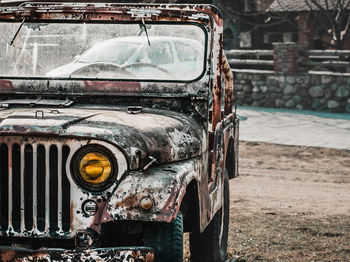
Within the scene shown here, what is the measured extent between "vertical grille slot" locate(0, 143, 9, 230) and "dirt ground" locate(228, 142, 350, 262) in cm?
272

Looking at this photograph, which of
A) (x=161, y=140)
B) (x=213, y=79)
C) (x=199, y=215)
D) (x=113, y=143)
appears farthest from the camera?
(x=213, y=79)

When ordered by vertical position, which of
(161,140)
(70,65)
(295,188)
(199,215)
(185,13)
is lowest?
(295,188)

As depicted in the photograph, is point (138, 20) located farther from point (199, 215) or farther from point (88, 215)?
point (88, 215)

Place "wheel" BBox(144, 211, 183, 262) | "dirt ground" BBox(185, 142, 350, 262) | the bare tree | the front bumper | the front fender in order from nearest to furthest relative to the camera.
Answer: the front bumper < the front fender < "wheel" BBox(144, 211, 183, 262) < "dirt ground" BBox(185, 142, 350, 262) < the bare tree

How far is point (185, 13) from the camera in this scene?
4.96 metres

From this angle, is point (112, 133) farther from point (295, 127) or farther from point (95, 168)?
point (295, 127)

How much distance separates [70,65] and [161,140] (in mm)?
1190

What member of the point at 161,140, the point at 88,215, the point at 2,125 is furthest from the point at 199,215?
the point at 2,125

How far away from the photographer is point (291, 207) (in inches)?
323

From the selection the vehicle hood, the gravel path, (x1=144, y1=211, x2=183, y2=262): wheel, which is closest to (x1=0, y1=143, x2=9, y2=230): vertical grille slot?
the vehicle hood

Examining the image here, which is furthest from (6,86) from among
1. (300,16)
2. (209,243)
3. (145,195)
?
(300,16)

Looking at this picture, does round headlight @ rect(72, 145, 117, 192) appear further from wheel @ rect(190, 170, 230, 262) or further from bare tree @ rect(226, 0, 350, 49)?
bare tree @ rect(226, 0, 350, 49)

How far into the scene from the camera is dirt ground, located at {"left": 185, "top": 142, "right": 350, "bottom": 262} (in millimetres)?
6355

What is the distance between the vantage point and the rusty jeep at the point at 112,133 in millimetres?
3645
